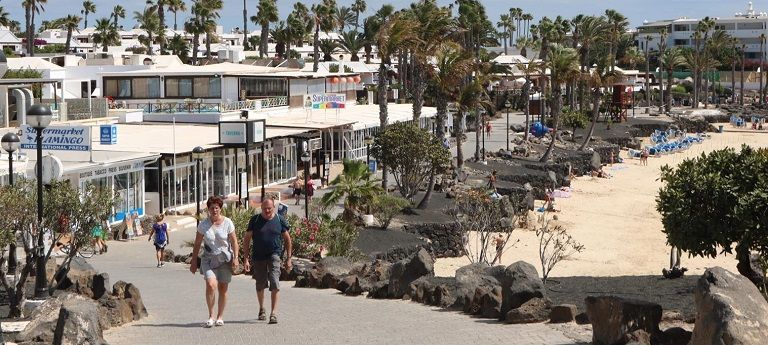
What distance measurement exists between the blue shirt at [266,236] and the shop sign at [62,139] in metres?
17.3

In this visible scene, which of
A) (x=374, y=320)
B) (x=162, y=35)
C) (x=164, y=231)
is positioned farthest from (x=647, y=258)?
(x=162, y=35)

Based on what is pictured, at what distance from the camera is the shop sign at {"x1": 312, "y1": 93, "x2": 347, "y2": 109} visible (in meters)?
51.0

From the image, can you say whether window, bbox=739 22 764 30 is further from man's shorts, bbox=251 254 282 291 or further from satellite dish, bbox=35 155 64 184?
man's shorts, bbox=251 254 282 291

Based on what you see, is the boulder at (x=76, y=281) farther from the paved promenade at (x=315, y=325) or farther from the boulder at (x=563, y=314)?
the boulder at (x=563, y=314)

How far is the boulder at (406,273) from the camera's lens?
15.9 metres

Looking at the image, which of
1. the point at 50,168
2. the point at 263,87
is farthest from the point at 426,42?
the point at 50,168

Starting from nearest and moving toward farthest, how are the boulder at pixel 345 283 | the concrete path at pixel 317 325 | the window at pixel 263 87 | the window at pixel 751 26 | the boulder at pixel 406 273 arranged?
the concrete path at pixel 317 325, the boulder at pixel 406 273, the boulder at pixel 345 283, the window at pixel 263 87, the window at pixel 751 26

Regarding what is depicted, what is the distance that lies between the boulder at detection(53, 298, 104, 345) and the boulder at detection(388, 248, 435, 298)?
586cm

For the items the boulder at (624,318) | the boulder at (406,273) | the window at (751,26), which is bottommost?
the boulder at (406,273)

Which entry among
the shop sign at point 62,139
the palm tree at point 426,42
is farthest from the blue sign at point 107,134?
the palm tree at point 426,42

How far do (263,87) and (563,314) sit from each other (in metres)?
41.0

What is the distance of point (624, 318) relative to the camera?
11.2 meters

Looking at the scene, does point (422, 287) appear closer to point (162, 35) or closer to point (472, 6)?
point (472, 6)

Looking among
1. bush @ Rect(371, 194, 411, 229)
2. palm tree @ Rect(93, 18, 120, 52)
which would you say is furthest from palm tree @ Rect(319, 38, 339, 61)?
bush @ Rect(371, 194, 411, 229)
